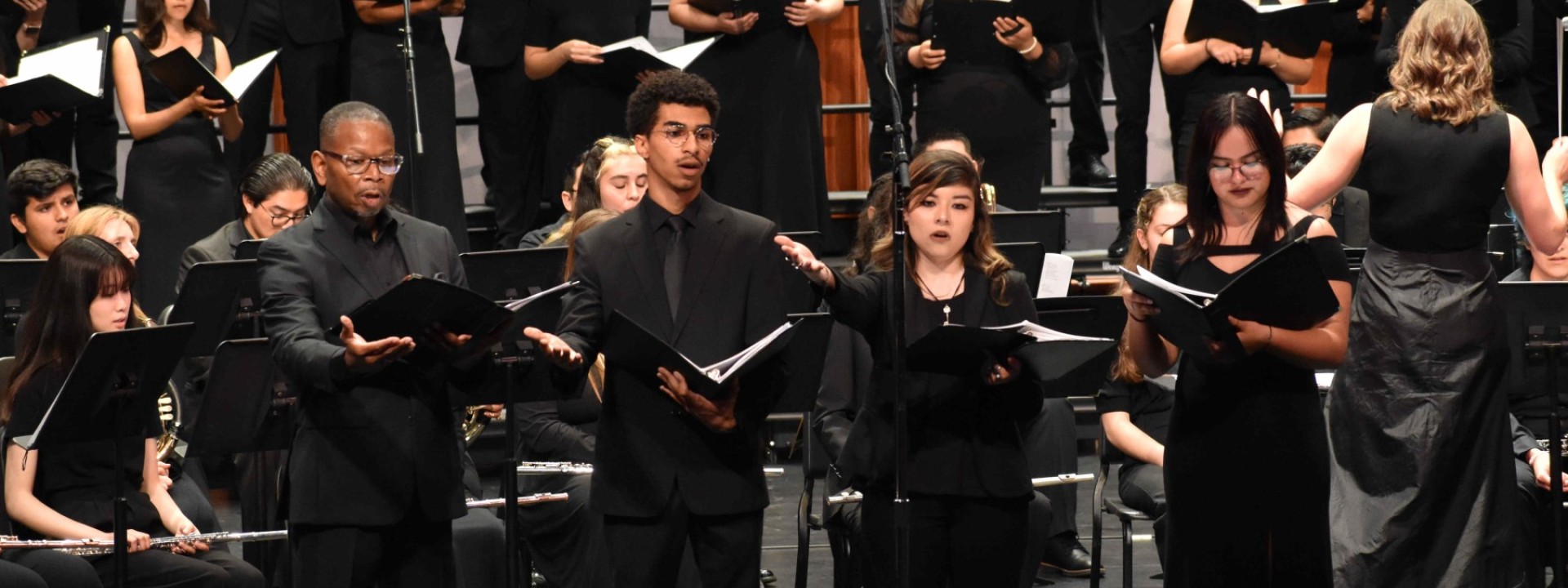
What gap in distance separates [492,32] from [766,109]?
123cm

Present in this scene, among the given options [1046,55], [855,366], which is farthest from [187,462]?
[1046,55]

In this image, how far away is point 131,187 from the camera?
660 centimetres

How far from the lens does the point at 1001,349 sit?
380 centimetres

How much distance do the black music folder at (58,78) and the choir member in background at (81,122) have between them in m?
0.56

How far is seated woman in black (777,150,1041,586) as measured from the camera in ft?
12.9

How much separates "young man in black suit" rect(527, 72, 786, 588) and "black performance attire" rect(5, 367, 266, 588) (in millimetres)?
1382

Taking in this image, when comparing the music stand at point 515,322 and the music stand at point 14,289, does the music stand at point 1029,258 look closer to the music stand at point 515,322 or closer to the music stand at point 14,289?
the music stand at point 515,322

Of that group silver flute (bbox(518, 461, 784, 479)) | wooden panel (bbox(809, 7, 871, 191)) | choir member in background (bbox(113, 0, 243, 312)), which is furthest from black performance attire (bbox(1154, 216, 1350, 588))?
wooden panel (bbox(809, 7, 871, 191))

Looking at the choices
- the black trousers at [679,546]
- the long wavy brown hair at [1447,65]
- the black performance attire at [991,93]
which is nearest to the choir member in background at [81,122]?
the black performance attire at [991,93]

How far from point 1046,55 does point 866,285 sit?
128 inches

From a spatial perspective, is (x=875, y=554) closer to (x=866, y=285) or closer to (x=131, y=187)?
(x=866, y=285)

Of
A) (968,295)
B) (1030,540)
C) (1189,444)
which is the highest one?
(968,295)

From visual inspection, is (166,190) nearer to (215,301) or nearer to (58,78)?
(58,78)

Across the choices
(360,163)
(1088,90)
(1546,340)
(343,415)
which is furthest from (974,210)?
(1088,90)
